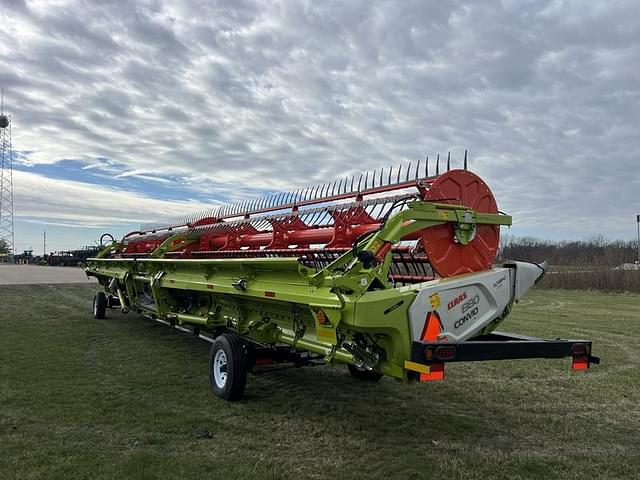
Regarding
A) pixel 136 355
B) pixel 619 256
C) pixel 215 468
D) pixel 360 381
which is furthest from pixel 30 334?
pixel 619 256

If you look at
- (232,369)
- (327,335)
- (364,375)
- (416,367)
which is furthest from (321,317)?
(364,375)

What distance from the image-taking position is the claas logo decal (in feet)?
14.2

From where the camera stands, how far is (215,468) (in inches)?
156

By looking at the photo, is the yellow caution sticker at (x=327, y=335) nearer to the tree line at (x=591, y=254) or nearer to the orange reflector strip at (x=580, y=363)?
the orange reflector strip at (x=580, y=363)

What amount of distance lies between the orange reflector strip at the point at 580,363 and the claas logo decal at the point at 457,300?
1111 mm

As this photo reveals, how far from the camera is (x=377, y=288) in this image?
167 inches

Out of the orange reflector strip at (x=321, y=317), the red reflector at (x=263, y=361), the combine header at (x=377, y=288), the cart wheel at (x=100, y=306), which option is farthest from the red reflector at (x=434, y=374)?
the cart wheel at (x=100, y=306)

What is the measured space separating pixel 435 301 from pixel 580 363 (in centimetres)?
148

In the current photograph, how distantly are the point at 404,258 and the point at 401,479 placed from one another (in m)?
2.26

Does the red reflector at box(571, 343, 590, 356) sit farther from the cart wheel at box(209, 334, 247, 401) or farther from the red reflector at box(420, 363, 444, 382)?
the cart wheel at box(209, 334, 247, 401)

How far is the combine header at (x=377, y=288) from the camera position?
4039 mm

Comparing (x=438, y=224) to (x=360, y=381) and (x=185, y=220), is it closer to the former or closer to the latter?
(x=360, y=381)

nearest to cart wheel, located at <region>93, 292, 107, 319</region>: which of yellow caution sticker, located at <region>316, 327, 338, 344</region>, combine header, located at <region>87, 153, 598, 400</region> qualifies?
combine header, located at <region>87, 153, 598, 400</region>

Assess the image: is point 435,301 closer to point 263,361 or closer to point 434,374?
point 434,374
